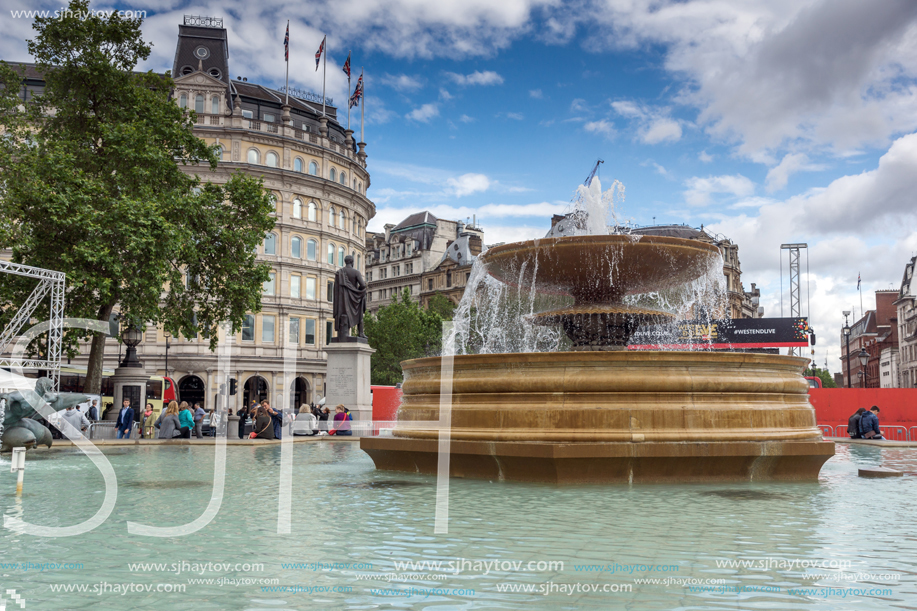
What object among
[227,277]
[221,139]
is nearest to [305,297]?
[221,139]

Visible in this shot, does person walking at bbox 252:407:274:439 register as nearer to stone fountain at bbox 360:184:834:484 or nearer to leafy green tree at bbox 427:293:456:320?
stone fountain at bbox 360:184:834:484

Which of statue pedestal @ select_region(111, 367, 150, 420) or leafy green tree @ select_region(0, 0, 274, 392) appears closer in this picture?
leafy green tree @ select_region(0, 0, 274, 392)

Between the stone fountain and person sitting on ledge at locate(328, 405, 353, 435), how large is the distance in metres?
11.0

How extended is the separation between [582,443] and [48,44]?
2370cm

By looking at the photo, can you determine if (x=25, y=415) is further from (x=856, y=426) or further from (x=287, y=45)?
(x=287, y=45)

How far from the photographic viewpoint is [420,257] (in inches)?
3356

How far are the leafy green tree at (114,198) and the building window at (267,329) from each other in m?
25.1

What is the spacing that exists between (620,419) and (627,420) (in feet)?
0.24

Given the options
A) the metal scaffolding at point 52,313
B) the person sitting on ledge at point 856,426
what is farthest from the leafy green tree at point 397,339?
the person sitting on ledge at point 856,426

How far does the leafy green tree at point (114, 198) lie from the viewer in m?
22.0

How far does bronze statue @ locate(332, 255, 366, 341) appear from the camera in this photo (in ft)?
76.5

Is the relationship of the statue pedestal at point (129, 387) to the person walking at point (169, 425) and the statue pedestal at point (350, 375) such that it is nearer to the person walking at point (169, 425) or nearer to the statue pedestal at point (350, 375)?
the statue pedestal at point (350, 375)

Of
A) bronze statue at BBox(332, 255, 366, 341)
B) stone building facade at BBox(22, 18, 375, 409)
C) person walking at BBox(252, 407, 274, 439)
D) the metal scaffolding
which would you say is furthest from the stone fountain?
stone building facade at BBox(22, 18, 375, 409)

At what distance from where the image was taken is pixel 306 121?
56281 millimetres
